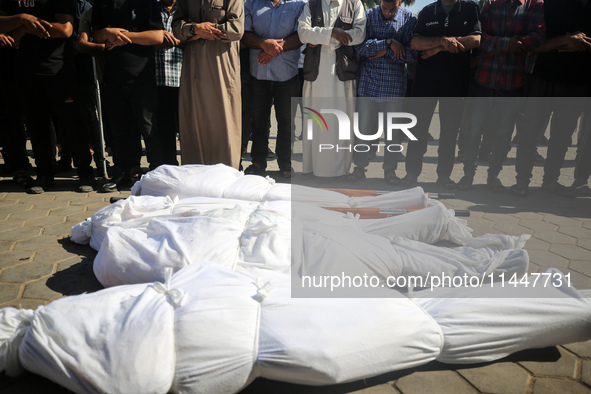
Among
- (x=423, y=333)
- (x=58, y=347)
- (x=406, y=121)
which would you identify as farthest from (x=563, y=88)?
(x=58, y=347)

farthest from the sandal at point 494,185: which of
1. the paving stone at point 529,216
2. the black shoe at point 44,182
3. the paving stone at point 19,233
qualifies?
the black shoe at point 44,182

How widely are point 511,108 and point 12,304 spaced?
4390 mm

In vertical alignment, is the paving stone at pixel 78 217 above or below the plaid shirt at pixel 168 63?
below

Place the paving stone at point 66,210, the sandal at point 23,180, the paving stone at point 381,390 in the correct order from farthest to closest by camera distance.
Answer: the sandal at point 23,180, the paving stone at point 66,210, the paving stone at point 381,390

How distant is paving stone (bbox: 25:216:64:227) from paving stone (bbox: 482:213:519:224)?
3520 millimetres

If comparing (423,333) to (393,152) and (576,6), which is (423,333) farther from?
(576,6)

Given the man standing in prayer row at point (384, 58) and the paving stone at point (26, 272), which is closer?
the paving stone at point (26, 272)

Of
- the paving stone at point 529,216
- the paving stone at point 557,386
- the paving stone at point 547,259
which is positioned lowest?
the paving stone at point 529,216

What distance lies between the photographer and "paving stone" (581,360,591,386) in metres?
1.85

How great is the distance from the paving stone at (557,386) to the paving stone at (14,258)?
2.86 m

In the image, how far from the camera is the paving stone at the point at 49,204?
12.8 ft

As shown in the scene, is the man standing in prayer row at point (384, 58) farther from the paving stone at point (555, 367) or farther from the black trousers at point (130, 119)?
the paving stone at point (555, 367)

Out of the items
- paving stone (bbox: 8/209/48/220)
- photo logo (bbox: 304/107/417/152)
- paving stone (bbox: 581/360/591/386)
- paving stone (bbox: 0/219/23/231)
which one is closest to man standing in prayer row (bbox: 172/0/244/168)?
photo logo (bbox: 304/107/417/152)

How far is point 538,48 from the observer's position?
14.1 feet
